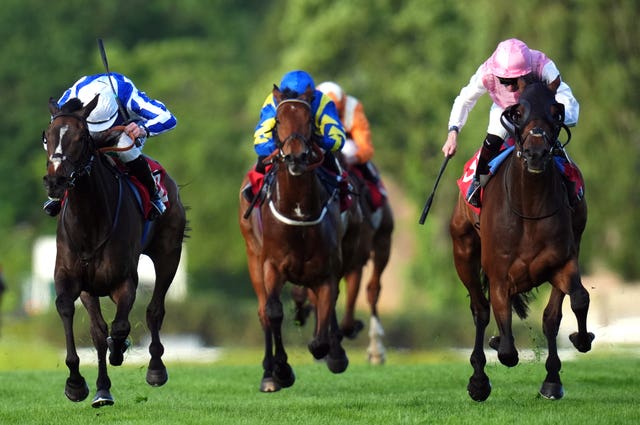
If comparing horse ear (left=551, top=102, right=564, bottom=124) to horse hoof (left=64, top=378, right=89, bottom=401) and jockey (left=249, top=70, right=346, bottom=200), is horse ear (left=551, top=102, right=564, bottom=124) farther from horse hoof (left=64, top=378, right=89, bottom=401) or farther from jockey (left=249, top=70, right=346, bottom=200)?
horse hoof (left=64, top=378, right=89, bottom=401)

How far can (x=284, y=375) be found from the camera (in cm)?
1366

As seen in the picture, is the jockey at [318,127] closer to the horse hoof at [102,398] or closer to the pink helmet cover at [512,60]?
the pink helmet cover at [512,60]

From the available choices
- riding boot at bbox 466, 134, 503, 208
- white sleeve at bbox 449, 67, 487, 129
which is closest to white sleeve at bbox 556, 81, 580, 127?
riding boot at bbox 466, 134, 503, 208

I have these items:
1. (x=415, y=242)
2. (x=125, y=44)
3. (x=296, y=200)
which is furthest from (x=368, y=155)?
(x=125, y=44)

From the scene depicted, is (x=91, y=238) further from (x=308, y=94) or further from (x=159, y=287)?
(x=159, y=287)

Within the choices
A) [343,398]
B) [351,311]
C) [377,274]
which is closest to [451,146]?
[343,398]

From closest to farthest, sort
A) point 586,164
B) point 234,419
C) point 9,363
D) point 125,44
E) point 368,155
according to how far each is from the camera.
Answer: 1. point 234,419
2. point 368,155
3. point 9,363
4. point 586,164
5. point 125,44

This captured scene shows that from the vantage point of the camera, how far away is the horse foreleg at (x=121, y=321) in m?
11.9

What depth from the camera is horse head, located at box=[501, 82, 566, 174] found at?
11289mm

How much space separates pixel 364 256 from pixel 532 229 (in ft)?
18.3

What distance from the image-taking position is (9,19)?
54438 mm

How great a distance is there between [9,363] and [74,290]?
15371 mm

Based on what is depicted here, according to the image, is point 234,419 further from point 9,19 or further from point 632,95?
point 9,19

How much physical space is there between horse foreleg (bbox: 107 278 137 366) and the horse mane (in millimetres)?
1301
